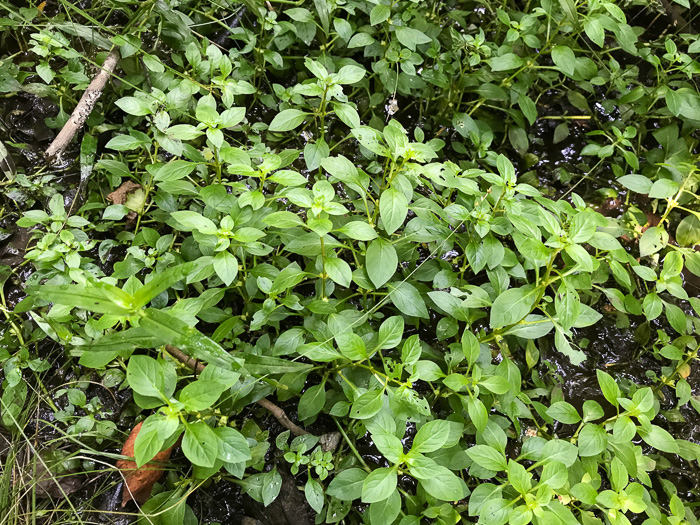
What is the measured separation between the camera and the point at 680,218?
8.35 feet

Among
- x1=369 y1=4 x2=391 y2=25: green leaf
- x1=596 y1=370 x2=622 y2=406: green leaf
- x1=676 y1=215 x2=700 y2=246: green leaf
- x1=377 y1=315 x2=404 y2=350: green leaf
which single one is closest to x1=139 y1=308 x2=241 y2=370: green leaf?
x1=377 y1=315 x2=404 y2=350: green leaf

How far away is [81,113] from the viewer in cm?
219

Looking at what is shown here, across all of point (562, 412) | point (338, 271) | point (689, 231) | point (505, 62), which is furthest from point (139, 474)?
point (689, 231)

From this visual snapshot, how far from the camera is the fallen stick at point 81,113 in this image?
2191 mm

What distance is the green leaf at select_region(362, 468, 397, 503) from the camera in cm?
137

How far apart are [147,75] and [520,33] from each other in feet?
5.99

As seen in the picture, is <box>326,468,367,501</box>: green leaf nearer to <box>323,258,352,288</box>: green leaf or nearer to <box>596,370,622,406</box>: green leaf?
<box>323,258,352,288</box>: green leaf

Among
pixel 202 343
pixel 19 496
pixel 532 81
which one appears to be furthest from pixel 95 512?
pixel 532 81

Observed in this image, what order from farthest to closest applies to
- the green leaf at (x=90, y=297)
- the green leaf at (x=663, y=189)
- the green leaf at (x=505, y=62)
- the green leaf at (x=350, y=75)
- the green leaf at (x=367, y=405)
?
the green leaf at (x=505, y=62) → the green leaf at (x=663, y=189) → the green leaf at (x=350, y=75) → the green leaf at (x=367, y=405) → the green leaf at (x=90, y=297)

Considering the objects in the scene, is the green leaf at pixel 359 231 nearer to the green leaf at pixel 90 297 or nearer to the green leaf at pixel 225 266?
the green leaf at pixel 225 266

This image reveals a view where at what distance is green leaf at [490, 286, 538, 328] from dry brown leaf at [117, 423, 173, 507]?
130 centimetres

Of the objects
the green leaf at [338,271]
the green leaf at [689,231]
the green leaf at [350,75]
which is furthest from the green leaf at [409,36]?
the green leaf at [689,231]

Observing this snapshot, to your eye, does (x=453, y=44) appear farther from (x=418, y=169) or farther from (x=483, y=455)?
(x=483, y=455)

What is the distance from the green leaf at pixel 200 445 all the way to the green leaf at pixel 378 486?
45cm
